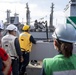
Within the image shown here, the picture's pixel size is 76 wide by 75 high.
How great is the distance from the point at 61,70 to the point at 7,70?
117cm

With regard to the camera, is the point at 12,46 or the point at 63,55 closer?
the point at 63,55

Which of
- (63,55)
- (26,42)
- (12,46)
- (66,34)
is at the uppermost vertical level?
A: (66,34)

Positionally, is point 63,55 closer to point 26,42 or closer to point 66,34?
point 66,34

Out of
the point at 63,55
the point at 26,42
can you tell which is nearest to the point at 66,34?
the point at 63,55

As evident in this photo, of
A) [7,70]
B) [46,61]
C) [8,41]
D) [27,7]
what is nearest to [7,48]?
[8,41]

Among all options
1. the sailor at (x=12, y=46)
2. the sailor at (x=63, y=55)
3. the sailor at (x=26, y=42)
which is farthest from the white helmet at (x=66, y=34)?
the sailor at (x=26, y=42)

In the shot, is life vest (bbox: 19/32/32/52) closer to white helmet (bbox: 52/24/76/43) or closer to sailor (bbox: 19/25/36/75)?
sailor (bbox: 19/25/36/75)

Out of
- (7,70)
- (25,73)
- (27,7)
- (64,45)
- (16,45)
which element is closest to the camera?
(64,45)

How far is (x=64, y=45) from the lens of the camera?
9.68ft

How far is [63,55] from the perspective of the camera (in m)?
2.99

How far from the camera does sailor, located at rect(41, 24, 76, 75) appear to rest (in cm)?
296

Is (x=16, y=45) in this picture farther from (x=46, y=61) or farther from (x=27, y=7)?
(x=27, y=7)

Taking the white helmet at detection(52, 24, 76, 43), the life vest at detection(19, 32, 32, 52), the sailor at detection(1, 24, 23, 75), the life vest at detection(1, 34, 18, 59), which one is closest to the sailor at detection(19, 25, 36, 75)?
the life vest at detection(19, 32, 32, 52)

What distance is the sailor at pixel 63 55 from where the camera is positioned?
296 centimetres
